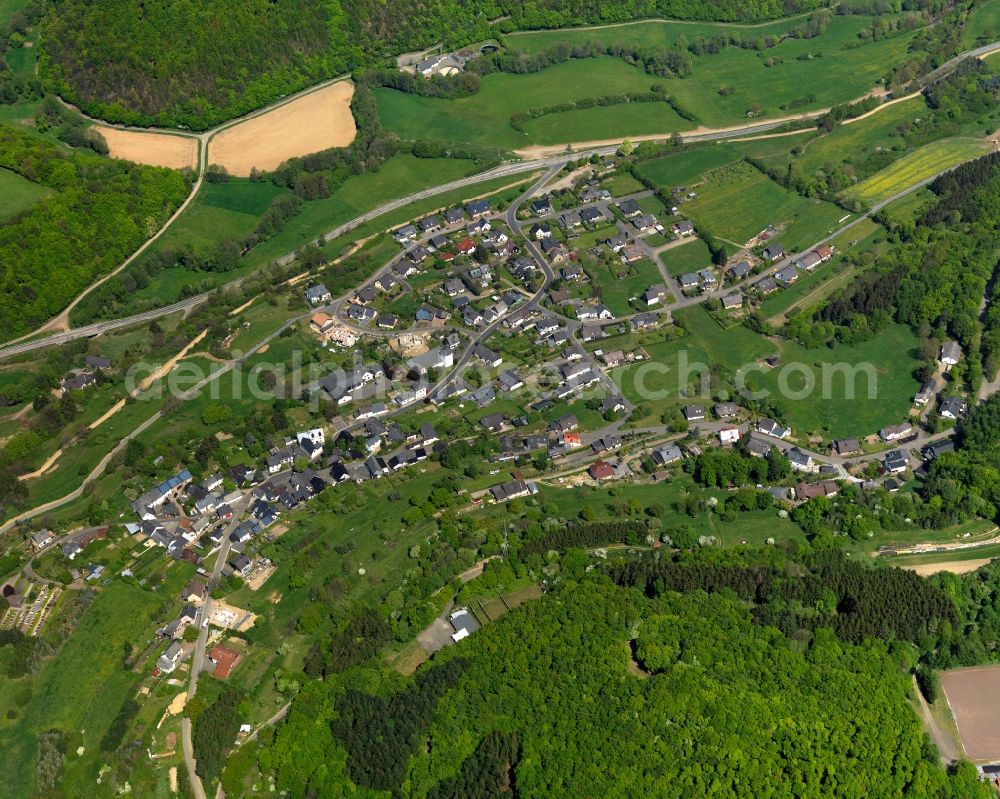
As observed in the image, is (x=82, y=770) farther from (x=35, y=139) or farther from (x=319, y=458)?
(x=35, y=139)

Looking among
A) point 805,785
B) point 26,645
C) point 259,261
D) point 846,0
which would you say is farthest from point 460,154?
point 805,785

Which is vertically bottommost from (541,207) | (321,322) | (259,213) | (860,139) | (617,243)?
(860,139)

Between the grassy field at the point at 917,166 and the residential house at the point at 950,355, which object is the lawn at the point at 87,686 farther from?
the grassy field at the point at 917,166

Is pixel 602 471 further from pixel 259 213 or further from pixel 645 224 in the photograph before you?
pixel 259 213

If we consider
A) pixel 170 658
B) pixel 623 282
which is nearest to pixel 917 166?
pixel 623 282

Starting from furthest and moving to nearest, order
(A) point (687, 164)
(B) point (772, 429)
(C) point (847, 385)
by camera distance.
Answer: (A) point (687, 164) < (C) point (847, 385) < (B) point (772, 429)

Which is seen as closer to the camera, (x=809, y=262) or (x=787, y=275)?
(x=787, y=275)

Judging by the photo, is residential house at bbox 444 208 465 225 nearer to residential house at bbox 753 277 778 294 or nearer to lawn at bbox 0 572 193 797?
residential house at bbox 753 277 778 294
